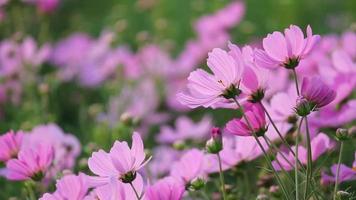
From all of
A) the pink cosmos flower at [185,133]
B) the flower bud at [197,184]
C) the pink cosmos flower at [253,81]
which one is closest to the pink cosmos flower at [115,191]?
the flower bud at [197,184]

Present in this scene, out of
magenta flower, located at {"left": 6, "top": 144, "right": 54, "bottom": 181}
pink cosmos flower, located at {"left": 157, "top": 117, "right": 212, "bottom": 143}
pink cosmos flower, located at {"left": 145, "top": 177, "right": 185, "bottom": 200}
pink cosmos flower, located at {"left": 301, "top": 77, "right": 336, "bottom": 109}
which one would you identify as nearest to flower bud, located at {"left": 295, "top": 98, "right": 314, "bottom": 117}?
pink cosmos flower, located at {"left": 301, "top": 77, "right": 336, "bottom": 109}

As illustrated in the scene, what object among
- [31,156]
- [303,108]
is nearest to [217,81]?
[303,108]

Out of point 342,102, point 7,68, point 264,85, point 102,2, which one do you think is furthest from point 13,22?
point 264,85

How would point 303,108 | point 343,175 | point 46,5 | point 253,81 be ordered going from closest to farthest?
1. point 303,108
2. point 253,81
3. point 343,175
4. point 46,5

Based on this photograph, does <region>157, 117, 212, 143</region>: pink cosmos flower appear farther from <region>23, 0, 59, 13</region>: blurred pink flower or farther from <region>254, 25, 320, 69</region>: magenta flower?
<region>254, 25, 320, 69</region>: magenta flower

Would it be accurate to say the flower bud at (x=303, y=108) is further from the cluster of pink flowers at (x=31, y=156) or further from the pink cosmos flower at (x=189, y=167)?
the cluster of pink flowers at (x=31, y=156)

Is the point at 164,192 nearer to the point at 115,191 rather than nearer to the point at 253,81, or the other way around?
the point at 115,191
